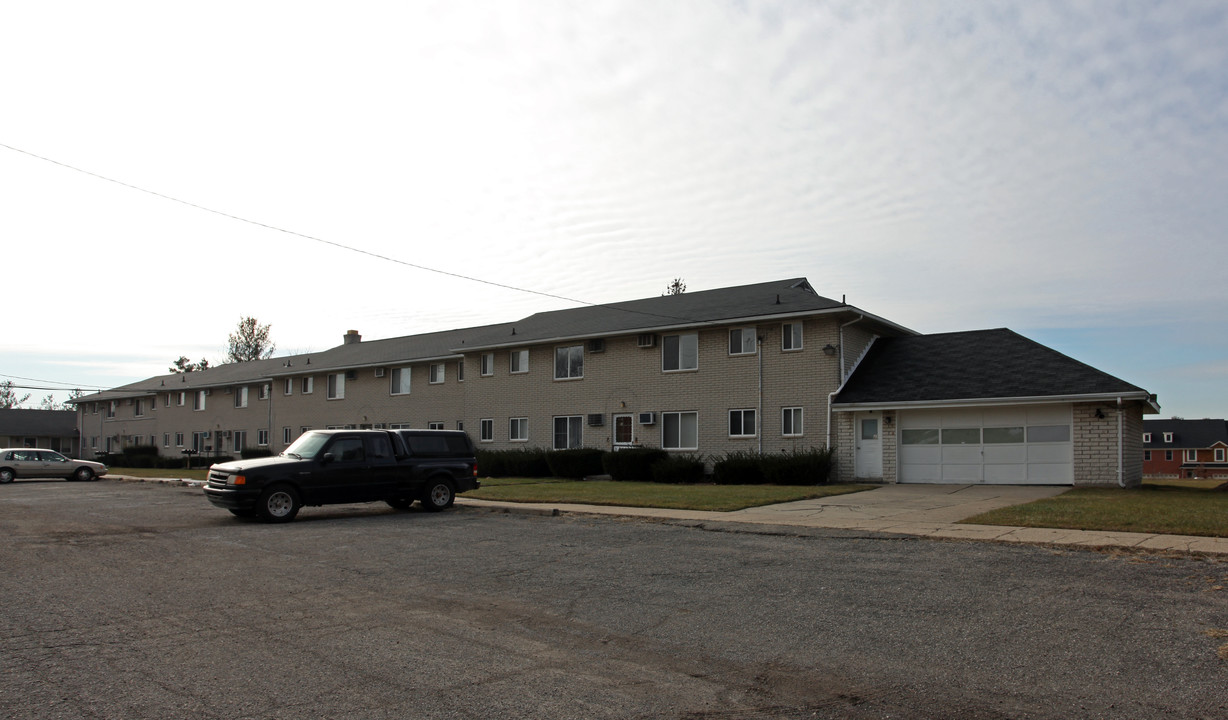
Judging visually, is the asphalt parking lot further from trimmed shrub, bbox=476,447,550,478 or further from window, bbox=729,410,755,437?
trimmed shrub, bbox=476,447,550,478

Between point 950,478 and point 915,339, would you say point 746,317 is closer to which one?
point 915,339

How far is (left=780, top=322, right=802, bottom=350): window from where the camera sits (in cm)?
2602

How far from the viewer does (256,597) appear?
8727mm

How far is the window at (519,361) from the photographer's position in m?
33.8

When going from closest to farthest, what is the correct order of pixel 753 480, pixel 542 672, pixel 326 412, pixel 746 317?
pixel 542 672 → pixel 753 480 → pixel 746 317 → pixel 326 412

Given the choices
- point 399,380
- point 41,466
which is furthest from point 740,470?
point 41,466

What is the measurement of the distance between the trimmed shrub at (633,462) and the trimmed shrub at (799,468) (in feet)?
13.7

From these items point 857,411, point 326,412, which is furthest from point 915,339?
point 326,412

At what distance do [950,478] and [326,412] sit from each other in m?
30.8

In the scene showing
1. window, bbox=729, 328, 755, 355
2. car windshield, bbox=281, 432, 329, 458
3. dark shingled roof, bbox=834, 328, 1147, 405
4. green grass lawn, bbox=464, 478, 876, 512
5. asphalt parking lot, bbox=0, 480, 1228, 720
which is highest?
window, bbox=729, 328, 755, 355

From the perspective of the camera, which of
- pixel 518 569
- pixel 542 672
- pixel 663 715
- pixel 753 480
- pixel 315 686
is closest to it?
pixel 663 715

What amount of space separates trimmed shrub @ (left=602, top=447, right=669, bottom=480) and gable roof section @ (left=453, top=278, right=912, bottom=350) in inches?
164

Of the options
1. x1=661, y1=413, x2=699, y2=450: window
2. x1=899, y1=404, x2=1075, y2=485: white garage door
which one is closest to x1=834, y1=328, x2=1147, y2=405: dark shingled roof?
x1=899, y1=404, x2=1075, y2=485: white garage door

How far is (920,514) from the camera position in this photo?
14938 millimetres
